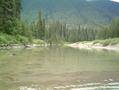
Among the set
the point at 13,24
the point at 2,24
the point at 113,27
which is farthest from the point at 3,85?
the point at 113,27

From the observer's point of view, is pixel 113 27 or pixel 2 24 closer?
pixel 2 24

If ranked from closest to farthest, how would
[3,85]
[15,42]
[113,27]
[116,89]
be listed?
[116,89] < [3,85] < [15,42] < [113,27]

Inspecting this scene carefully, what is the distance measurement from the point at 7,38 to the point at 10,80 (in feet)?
170

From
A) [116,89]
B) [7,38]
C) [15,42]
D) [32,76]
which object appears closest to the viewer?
[116,89]

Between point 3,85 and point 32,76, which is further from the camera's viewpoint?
point 32,76

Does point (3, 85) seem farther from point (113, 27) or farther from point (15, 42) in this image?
point (113, 27)

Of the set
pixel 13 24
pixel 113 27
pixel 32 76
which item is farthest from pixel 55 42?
pixel 32 76

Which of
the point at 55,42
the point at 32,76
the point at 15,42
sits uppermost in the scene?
the point at 32,76

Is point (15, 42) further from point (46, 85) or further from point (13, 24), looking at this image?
point (46, 85)

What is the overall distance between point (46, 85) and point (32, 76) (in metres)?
3.81

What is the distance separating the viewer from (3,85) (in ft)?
58.0

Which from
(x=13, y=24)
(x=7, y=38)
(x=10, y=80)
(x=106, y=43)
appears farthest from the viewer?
(x=106, y=43)

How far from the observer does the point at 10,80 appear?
64.4 feet

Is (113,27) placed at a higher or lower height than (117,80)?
lower
